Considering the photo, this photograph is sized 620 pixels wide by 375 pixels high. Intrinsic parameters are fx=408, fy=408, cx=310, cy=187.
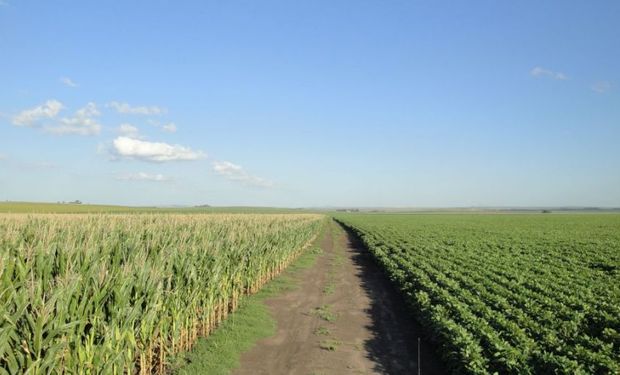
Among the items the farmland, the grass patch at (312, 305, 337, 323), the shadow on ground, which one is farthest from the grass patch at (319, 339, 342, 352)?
the farmland

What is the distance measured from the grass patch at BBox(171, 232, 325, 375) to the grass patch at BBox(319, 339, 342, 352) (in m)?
1.82

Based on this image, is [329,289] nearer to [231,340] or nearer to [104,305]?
[231,340]

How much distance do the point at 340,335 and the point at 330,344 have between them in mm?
1059

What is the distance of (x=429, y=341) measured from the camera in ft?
38.1

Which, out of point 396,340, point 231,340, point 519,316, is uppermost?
point 519,316

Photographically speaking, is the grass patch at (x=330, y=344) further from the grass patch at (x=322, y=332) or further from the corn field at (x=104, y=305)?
the corn field at (x=104, y=305)

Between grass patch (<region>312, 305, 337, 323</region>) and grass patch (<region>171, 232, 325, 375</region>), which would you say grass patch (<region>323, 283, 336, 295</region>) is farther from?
grass patch (<region>312, 305, 337, 323</region>)

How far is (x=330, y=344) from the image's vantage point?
1141 cm

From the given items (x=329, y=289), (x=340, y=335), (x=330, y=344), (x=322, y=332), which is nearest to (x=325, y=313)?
(x=322, y=332)

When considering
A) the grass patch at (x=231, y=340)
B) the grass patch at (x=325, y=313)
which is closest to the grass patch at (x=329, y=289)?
the grass patch at (x=231, y=340)

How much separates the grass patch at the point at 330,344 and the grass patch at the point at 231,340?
1824mm

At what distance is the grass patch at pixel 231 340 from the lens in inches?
374

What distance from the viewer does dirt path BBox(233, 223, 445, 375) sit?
32.9ft

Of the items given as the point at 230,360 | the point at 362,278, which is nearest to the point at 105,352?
the point at 230,360
